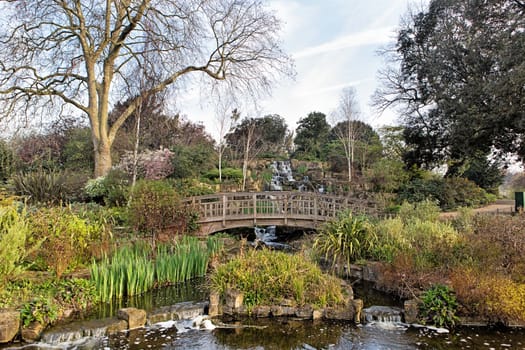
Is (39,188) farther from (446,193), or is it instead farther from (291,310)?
(446,193)

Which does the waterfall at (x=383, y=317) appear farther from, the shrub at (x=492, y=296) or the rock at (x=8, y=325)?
the rock at (x=8, y=325)

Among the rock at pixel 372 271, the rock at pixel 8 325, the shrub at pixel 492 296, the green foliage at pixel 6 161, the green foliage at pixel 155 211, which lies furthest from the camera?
the green foliage at pixel 6 161

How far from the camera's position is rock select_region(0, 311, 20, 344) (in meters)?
4.78

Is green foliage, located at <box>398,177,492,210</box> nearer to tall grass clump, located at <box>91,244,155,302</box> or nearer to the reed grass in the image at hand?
the reed grass

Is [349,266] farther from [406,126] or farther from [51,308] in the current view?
[406,126]

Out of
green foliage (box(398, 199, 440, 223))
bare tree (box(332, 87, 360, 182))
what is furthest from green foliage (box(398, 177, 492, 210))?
bare tree (box(332, 87, 360, 182))

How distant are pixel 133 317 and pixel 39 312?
1.28m

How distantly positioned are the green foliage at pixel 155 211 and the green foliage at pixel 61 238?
1.24 meters

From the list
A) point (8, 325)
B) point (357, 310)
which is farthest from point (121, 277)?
point (357, 310)

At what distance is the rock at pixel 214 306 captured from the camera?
607cm

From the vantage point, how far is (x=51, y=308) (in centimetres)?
534

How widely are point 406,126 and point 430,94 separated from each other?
7.36ft

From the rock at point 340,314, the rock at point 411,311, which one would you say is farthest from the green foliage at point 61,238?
the rock at point 411,311

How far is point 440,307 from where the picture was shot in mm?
5734
